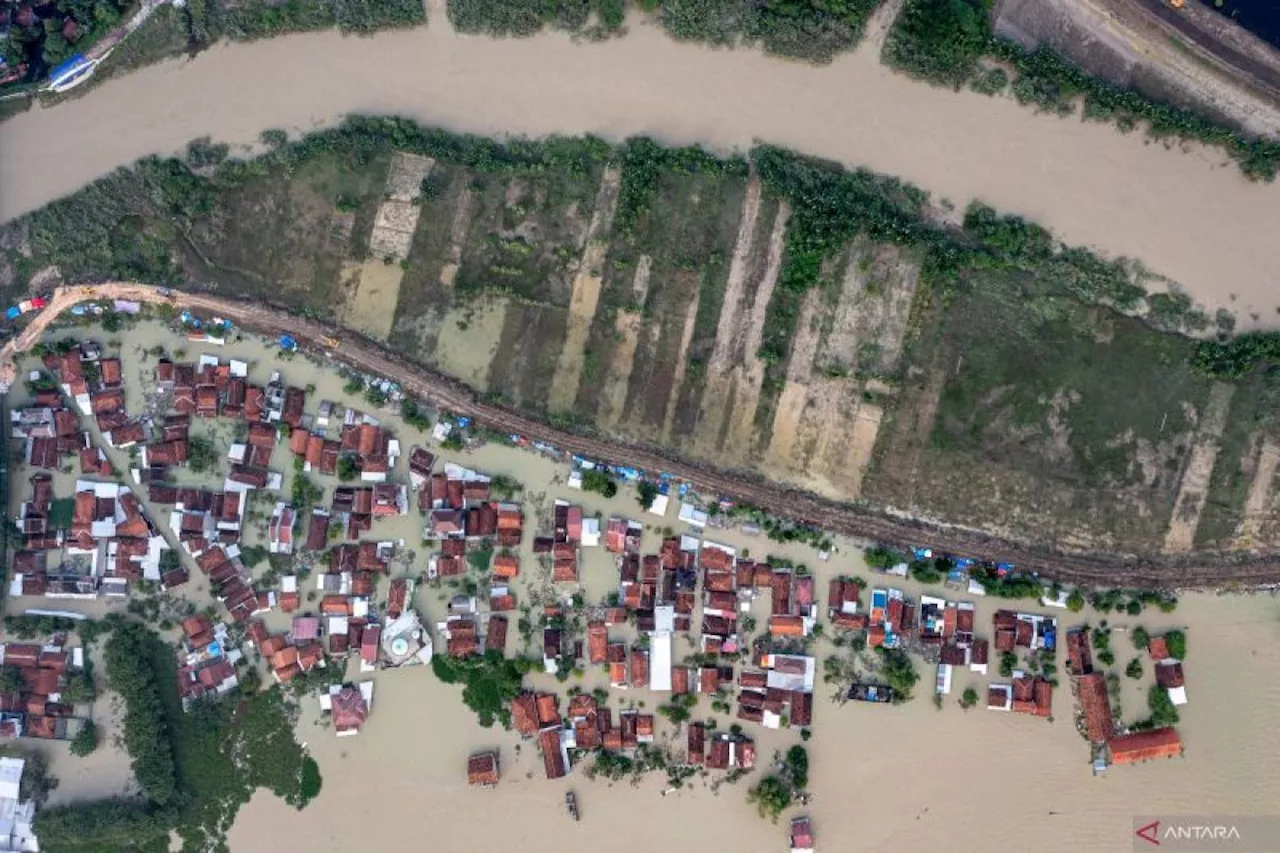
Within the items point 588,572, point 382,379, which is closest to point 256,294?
point 382,379

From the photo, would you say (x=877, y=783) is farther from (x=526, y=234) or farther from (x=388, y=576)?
(x=526, y=234)

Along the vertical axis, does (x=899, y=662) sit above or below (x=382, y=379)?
below

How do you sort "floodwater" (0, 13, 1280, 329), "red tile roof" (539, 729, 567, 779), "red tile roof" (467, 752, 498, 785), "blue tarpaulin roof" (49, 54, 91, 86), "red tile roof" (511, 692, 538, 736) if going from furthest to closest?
"blue tarpaulin roof" (49, 54, 91, 86), "floodwater" (0, 13, 1280, 329), "red tile roof" (511, 692, 538, 736), "red tile roof" (539, 729, 567, 779), "red tile roof" (467, 752, 498, 785)

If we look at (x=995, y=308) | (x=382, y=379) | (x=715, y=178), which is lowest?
(x=382, y=379)

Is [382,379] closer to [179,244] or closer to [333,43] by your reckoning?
[179,244]

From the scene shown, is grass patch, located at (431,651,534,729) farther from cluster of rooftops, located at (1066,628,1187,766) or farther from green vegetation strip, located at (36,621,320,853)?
cluster of rooftops, located at (1066,628,1187,766)

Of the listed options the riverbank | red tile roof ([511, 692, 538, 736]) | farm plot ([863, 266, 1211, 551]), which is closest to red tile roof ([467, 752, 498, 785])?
the riverbank

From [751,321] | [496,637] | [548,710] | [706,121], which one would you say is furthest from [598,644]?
[706,121]
